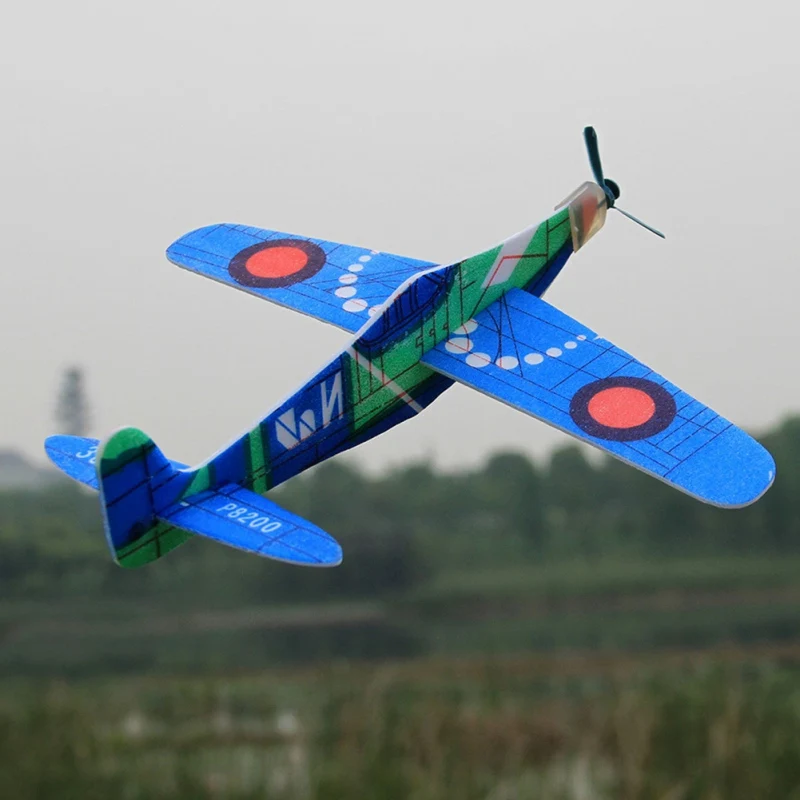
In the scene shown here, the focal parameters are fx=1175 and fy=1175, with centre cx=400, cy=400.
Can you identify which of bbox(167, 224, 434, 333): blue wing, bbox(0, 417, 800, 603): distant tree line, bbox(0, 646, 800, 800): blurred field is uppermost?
bbox(0, 417, 800, 603): distant tree line

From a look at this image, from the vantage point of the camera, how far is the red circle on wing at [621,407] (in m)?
3.68

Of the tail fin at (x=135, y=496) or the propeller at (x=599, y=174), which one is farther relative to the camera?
the propeller at (x=599, y=174)

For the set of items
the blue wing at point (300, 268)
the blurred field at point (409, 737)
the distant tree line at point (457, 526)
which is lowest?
the blurred field at point (409, 737)

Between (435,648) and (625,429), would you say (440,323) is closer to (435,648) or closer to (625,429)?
(625,429)

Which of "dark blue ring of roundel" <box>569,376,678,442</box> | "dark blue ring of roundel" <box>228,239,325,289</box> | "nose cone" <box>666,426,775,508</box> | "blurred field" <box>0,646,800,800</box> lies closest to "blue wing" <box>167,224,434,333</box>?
"dark blue ring of roundel" <box>228,239,325,289</box>

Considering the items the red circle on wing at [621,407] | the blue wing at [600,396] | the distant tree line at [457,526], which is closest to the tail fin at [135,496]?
the blue wing at [600,396]

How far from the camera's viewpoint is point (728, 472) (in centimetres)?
336

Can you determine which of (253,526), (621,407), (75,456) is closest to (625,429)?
(621,407)

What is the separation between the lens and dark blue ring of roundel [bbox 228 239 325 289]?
4820 mm

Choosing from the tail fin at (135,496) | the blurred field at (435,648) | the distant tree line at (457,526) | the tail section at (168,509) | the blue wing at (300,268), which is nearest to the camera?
the tail section at (168,509)

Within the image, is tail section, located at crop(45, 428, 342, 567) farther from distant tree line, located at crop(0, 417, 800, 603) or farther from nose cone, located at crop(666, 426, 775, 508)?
distant tree line, located at crop(0, 417, 800, 603)

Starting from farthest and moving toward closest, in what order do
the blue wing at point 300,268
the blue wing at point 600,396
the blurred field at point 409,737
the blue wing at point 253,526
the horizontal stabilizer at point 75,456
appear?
the blurred field at point 409,737 → the blue wing at point 300,268 → the horizontal stabilizer at point 75,456 → the blue wing at point 600,396 → the blue wing at point 253,526

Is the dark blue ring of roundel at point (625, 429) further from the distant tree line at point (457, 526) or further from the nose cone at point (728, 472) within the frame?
the distant tree line at point (457, 526)

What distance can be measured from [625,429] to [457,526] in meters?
26.7
